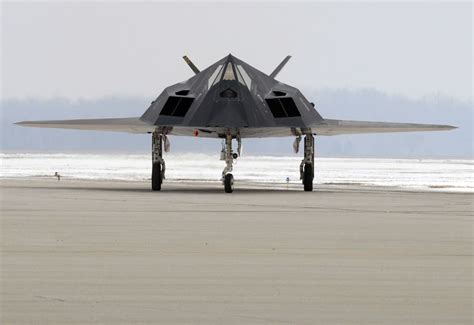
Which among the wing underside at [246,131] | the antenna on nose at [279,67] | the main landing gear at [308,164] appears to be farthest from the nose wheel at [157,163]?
the antenna on nose at [279,67]

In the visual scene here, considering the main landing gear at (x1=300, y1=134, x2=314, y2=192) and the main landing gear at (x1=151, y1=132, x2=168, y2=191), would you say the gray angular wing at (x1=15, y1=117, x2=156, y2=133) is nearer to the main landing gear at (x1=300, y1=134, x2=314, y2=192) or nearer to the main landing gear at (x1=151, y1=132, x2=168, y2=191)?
the main landing gear at (x1=151, y1=132, x2=168, y2=191)

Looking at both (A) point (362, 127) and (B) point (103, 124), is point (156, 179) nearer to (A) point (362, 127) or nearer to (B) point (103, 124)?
(B) point (103, 124)

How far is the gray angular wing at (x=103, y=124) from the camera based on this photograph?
84.4 feet

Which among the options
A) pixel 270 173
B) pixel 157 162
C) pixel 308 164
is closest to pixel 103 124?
pixel 157 162

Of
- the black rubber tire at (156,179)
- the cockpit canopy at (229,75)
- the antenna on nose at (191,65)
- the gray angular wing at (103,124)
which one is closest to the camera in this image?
the cockpit canopy at (229,75)

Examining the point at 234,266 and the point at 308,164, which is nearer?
the point at 234,266

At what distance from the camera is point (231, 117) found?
920 inches

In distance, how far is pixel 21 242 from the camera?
10781 millimetres

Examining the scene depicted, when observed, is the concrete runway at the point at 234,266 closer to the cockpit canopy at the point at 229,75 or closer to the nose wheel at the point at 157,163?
the cockpit canopy at the point at 229,75

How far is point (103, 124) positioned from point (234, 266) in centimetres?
1747

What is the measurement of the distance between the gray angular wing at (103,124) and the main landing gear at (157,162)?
0.27 metres

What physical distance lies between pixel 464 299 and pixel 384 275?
131 cm

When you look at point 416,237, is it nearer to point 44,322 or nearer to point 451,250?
point 451,250

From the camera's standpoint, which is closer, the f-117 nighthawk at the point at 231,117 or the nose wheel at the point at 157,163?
the f-117 nighthawk at the point at 231,117
